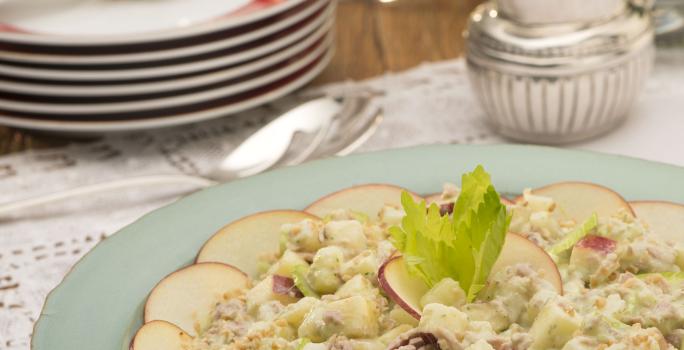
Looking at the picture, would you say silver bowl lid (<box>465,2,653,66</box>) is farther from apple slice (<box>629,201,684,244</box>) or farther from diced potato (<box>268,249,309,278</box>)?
diced potato (<box>268,249,309,278</box>)

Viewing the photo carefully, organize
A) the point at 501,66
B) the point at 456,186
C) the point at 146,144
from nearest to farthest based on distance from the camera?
→ 1. the point at 456,186
2. the point at 501,66
3. the point at 146,144

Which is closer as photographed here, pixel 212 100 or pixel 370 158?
pixel 370 158

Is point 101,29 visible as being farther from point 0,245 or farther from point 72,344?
point 72,344

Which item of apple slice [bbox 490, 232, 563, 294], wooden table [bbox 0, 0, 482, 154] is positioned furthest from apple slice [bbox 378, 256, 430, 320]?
wooden table [bbox 0, 0, 482, 154]

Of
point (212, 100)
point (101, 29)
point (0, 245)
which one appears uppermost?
point (101, 29)

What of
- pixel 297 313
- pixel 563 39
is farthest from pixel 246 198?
pixel 563 39

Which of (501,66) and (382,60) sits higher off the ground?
(501,66)

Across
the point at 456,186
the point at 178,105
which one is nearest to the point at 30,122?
the point at 178,105
